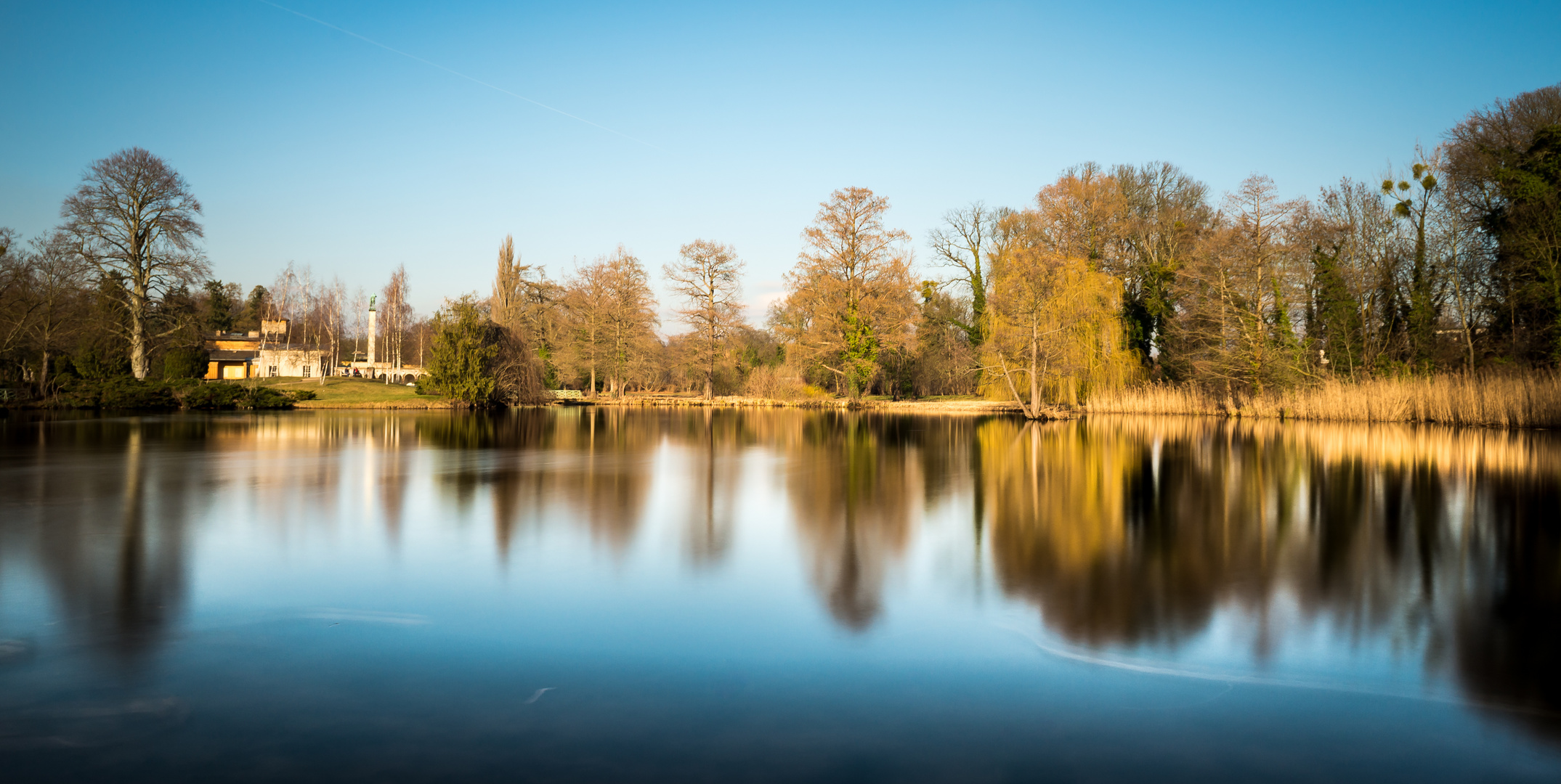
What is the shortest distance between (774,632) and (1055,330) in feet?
89.2

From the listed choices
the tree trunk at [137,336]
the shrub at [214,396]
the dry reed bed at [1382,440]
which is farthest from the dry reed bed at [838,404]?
the tree trunk at [137,336]

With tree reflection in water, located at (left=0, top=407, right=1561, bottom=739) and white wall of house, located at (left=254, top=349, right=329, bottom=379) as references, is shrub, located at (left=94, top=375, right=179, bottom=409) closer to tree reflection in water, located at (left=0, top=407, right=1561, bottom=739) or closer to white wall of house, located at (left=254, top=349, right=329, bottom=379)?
tree reflection in water, located at (left=0, top=407, right=1561, bottom=739)

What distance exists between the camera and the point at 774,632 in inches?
194

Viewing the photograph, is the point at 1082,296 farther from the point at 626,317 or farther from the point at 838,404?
the point at 626,317

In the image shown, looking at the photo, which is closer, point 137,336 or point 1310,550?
point 1310,550

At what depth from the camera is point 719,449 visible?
59.0 feet

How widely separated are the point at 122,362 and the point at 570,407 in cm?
1855

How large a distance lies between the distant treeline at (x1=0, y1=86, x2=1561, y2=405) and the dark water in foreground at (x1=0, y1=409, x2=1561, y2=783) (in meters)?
20.0

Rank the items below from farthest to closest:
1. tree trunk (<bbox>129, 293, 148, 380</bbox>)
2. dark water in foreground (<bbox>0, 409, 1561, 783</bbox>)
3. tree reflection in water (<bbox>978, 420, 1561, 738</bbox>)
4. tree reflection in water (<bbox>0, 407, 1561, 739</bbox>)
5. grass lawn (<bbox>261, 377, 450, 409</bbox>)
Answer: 1. grass lawn (<bbox>261, 377, 450, 409</bbox>)
2. tree trunk (<bbox>129, 293, 148, 380</bbox>)
3. tree reflection in water (<bbox>0, 407, 1561, 739</bbox>)
4. tree reflection in water (<bbox>978, 420, 1561, 738</bbox>)
5. dark water in foreground (<bbox>0, 409, 1561, 783</bbox>)

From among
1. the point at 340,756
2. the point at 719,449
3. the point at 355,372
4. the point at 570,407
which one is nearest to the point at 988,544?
the point at 340,756

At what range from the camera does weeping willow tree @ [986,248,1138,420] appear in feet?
99.3

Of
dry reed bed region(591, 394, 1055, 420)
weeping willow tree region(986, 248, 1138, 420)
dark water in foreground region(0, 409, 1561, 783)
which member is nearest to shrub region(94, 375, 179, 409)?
dry reed bed region(591, 394, 1055, 420)

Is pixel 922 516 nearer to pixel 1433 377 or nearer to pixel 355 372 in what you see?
pixel 1433 377

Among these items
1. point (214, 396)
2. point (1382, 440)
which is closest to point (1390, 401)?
point (1382, 440)
